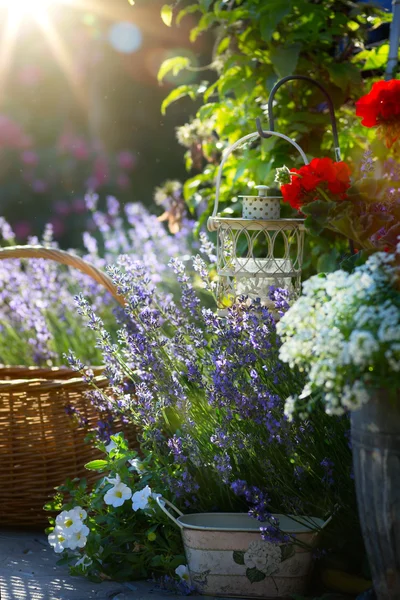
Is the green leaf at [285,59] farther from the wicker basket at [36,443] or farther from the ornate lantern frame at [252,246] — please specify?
the wicker basket at [36,443]

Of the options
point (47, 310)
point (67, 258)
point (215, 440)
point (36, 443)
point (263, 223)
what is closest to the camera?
point (215, 440)

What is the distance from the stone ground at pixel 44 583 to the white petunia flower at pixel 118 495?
20cm

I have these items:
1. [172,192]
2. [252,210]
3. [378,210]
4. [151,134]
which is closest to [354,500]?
[378,210]

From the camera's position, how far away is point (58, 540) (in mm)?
1743

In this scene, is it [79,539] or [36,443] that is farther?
[36,443]

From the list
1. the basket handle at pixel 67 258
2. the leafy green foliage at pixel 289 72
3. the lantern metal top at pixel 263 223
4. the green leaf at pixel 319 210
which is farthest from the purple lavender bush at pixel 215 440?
the leafy green foliage at pixel 289 72

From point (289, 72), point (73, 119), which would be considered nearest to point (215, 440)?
point (289, 72)

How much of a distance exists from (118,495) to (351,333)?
2.61 ft

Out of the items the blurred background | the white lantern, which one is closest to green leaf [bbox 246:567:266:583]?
the white lantern

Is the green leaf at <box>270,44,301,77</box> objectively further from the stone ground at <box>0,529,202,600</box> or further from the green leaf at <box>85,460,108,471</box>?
the stone ground at <box>0,529,202,600</box>

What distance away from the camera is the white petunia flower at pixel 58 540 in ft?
5.65

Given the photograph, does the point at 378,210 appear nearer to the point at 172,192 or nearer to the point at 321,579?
the point at 321,579

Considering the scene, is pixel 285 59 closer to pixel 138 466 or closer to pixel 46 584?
pixel 138 466

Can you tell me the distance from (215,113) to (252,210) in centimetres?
115
